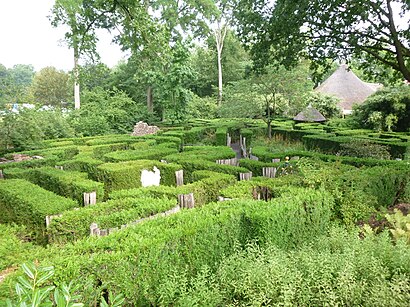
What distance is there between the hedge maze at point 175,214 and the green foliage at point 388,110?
471 inches

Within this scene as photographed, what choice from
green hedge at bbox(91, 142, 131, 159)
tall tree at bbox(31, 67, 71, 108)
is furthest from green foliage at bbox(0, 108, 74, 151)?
tall tree at bbox(31, 67, 71, 108)

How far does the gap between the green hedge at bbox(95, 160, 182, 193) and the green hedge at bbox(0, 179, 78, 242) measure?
2.10 metres

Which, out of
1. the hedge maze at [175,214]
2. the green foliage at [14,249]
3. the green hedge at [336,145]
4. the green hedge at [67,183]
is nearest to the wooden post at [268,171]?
the hedge maze at [175,214]

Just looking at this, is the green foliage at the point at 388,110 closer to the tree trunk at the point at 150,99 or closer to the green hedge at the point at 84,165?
the tree trunk at the point at 150,99

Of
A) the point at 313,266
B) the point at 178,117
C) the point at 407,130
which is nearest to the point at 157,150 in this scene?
the point at 313,266

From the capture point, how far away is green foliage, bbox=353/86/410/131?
1988 cm

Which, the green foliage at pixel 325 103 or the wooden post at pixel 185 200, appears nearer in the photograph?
the wooden post at pixel 185 200

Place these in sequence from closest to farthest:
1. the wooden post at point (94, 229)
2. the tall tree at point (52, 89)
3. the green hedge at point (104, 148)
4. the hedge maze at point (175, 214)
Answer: the hedge maze at point (175, 214) < the wooden post at point (94, 229) < the green hedge at point (104, 148) < the tall tree at point (52, 89)

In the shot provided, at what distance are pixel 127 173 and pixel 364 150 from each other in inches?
352

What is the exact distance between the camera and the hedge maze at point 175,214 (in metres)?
3.62

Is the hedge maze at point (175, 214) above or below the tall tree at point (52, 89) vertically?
below

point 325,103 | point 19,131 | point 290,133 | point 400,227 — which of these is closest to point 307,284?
point 400,227

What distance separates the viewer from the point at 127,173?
938cm

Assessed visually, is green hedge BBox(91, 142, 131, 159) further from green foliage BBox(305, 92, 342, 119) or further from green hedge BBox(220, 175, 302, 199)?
green foliage BBox(305, 92, 342, 119)
